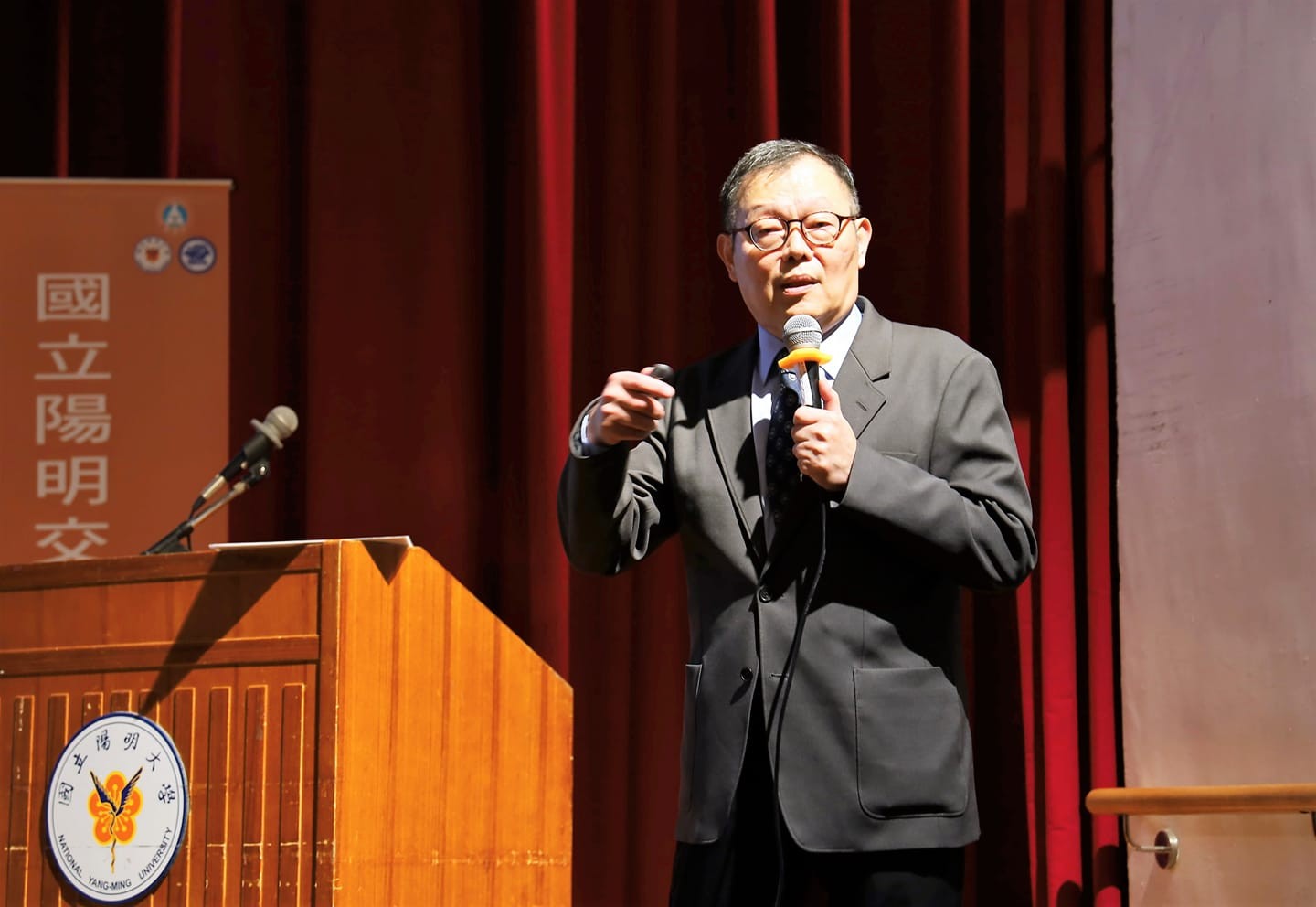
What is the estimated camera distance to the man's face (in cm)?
185

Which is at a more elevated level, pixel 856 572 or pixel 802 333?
pixel 802 333

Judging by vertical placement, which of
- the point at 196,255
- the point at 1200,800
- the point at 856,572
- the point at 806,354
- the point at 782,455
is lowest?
the point at 1200,800

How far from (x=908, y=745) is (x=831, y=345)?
50 cm

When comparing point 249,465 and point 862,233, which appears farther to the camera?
point 249,465

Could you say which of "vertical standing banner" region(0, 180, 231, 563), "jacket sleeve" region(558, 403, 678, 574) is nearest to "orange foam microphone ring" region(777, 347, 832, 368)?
"jacket sleeve" region(558, 403, 678, 574)

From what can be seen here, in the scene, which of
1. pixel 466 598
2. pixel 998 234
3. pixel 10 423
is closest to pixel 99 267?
pixel 10 423

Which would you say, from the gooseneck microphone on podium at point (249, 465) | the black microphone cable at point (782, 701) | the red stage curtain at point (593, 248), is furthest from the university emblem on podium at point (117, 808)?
the red stage curtain at point (593, 248)

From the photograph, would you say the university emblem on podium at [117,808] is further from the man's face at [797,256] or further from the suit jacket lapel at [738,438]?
the man's face at [797,256]

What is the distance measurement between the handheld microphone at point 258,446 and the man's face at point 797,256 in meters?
0.67

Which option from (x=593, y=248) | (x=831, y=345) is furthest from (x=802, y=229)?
(x=593, y=248)

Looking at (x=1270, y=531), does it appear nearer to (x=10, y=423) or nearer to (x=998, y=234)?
(x=998, y=234)

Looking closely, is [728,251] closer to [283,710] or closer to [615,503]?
[615,503]

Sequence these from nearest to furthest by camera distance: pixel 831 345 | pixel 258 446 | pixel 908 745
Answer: pixel 908 745 → pixel 831 345 → pixel 258 446

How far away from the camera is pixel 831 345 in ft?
6.19
